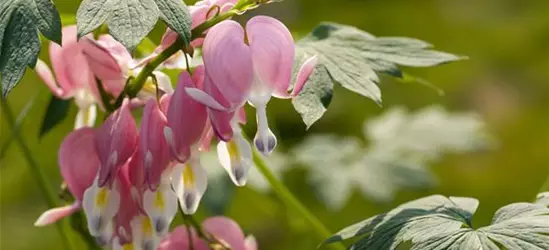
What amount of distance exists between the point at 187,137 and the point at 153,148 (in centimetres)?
3

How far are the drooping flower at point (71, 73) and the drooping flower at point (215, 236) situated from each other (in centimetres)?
18

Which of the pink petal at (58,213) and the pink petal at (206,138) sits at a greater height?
the pink petal at (206,138)

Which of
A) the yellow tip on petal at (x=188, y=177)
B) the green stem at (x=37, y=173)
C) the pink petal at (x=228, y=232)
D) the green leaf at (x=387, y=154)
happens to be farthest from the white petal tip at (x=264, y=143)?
the green leaf at (x=387, y=154)

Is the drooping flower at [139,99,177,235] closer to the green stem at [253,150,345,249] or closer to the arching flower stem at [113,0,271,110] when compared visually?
the arching flower stem at [113,0,271,110]

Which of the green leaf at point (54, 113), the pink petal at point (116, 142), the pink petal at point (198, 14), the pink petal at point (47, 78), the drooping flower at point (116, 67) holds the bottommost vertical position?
the green leaf at point (54, 113)

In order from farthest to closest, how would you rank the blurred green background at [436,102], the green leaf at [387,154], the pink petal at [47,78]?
the blurred green background at [436,102], the green leaf at [387,154], the pink petal at [47,78]

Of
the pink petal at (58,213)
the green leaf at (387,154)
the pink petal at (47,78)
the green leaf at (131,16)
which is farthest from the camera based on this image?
the green leaf at (387,154)

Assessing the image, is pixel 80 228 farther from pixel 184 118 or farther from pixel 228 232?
pixel 184 118

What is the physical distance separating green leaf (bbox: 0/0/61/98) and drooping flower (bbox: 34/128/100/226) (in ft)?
0.65

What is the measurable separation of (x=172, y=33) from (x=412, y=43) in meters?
0.35

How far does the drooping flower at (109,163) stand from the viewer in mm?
1025

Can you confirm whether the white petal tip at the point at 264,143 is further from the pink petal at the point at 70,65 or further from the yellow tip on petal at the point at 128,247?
the pink petal at the point at 70,65

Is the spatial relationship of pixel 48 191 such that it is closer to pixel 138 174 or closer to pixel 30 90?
pixel 138 174

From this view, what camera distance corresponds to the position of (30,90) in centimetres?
377
